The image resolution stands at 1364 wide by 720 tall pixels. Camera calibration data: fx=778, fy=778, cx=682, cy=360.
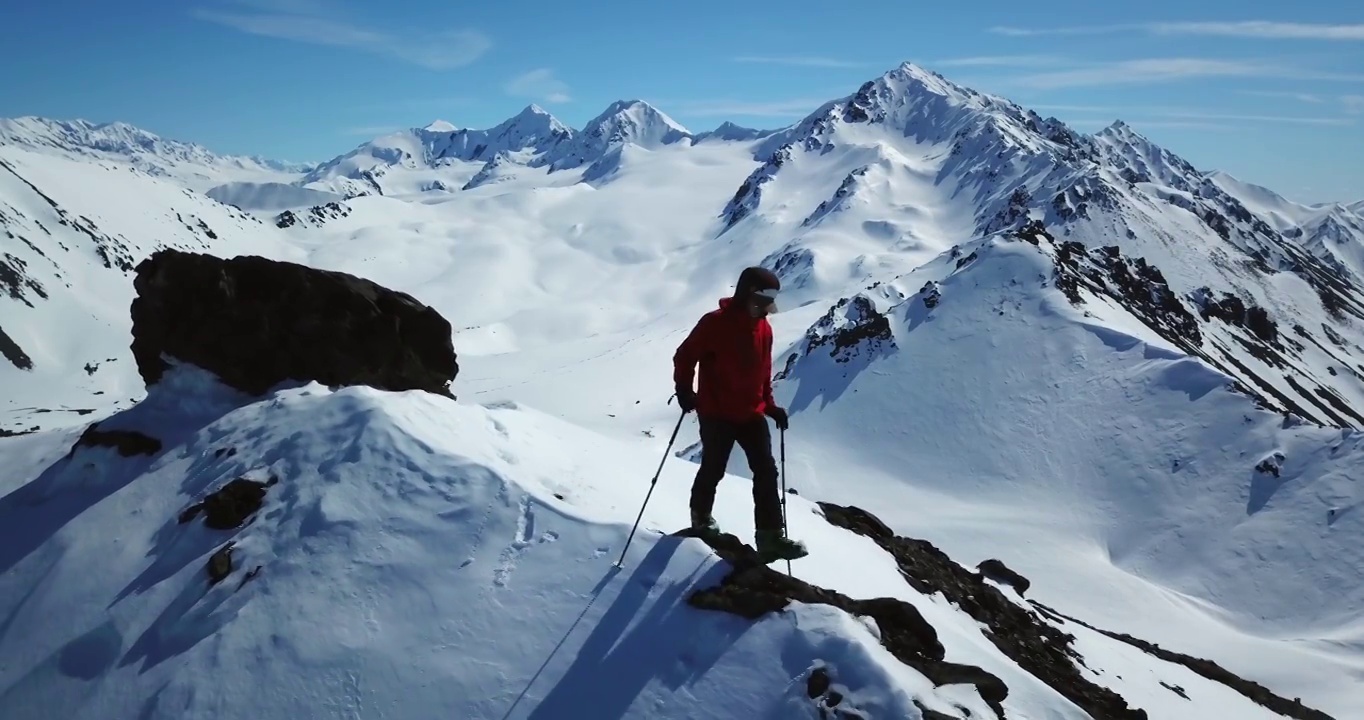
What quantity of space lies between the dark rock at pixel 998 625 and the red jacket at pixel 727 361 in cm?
357

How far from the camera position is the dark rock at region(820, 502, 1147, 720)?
35.0 ft

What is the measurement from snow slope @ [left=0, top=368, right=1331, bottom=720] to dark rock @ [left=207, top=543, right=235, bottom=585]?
0.24 feet

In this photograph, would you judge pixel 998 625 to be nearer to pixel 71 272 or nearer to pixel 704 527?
pixel 704 527

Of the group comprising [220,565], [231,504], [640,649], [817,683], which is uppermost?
[817,683]

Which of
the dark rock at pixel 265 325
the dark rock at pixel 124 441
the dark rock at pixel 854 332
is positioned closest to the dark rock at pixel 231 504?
the dark rock at pixel 124 441

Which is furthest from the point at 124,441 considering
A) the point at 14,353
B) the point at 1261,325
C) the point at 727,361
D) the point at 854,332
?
the point at 1261,325

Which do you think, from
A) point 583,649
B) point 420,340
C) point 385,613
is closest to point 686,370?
point 583,649

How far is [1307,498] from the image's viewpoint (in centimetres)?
3678

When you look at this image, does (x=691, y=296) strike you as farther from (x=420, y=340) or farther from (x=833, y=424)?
(x=420, y=340)

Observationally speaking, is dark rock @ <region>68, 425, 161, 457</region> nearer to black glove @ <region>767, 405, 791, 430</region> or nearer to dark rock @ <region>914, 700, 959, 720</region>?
black glove @ <region>767, 405, 791, 430</region>

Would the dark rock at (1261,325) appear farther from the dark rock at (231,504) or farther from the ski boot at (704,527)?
the dark rock at (231,504)

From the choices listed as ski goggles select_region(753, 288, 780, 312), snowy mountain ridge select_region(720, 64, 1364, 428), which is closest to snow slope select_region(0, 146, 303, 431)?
ski goggles select_region(753, 288, 780, 312)

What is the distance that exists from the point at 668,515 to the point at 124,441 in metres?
9.11

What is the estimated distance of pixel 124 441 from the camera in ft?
42.2
